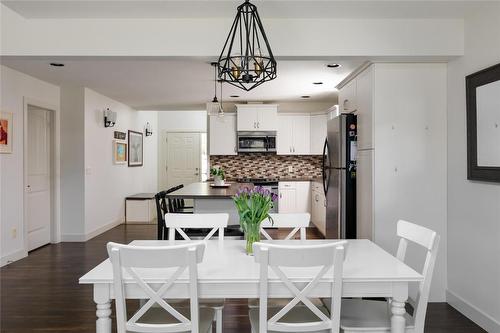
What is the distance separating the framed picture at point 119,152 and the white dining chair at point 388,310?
19.6ft

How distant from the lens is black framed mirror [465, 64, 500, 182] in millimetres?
2740

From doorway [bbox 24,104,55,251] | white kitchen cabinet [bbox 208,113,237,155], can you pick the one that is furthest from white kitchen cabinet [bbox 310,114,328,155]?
doorway [bbox 24,104,55,251]

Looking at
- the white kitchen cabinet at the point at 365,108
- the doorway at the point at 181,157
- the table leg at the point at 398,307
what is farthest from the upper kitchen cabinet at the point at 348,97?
the doorway at the point at 181,157

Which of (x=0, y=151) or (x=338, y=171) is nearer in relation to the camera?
(x=338, y=171)

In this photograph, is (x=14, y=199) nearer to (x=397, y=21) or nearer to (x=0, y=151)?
(x=0, y=151)

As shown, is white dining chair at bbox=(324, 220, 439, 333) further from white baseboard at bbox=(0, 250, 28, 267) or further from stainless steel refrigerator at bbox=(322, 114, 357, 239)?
white baseboard at bbox=(0, 250, 28, 267)

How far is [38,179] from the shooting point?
5.62 metres

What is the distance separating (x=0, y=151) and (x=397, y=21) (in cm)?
441

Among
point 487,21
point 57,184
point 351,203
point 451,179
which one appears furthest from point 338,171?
point 57,184

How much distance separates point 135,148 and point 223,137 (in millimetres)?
2258

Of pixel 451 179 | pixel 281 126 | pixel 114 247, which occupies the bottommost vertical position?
pixel 114 247

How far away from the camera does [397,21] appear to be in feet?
10.8

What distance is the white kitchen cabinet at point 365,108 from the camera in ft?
11.9

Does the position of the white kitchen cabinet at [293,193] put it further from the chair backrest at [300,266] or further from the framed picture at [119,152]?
the chair backrest at [300,266]
